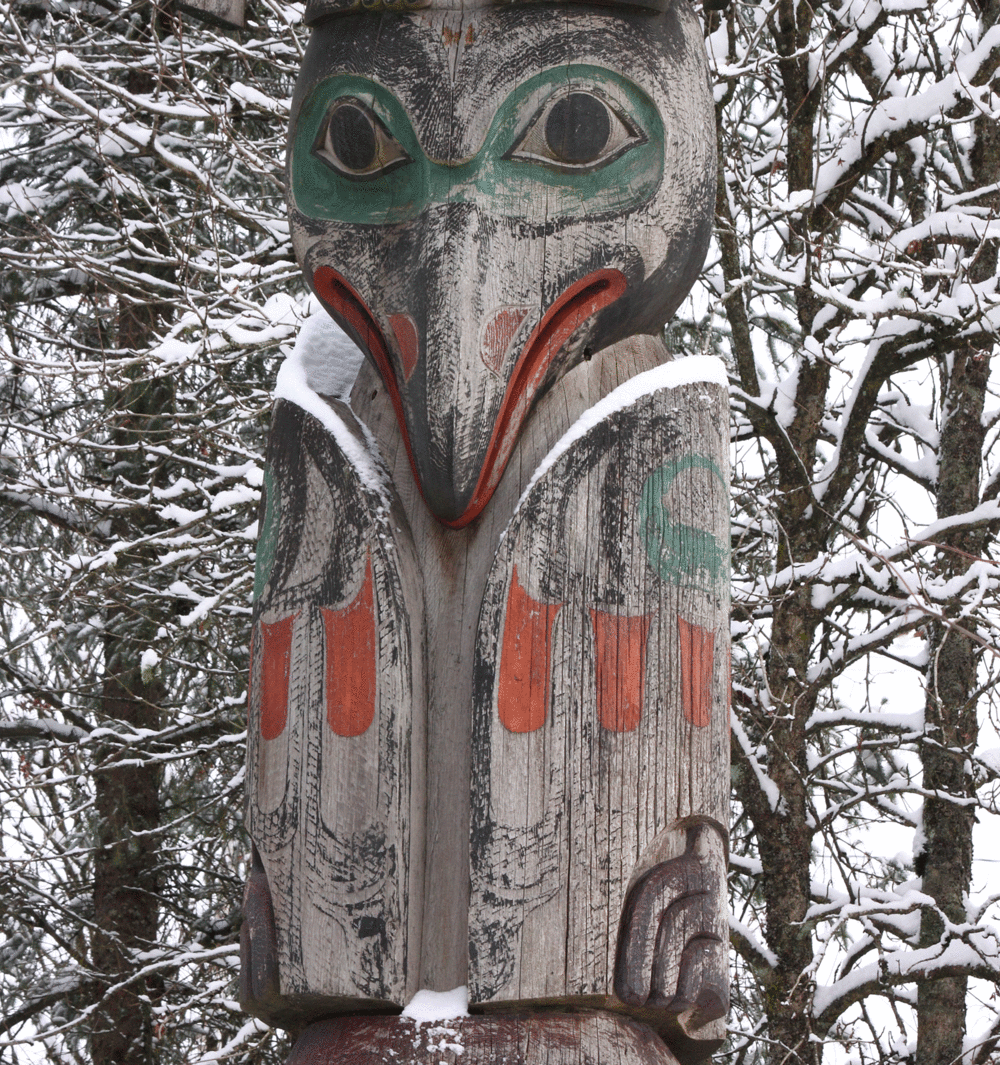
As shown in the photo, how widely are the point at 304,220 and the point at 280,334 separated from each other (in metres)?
2.98

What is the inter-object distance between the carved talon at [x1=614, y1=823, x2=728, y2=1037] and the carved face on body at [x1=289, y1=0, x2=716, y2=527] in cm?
82

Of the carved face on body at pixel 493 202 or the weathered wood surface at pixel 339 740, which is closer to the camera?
the weathered wood surface at pixel 339 740

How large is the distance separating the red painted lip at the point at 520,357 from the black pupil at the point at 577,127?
0.25m

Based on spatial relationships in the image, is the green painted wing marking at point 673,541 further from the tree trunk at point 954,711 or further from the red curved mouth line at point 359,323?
the tree trunk at point 954,711

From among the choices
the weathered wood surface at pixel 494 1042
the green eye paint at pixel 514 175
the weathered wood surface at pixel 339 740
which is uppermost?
the green eye paint at pixel 514 175

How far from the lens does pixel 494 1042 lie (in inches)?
95.3

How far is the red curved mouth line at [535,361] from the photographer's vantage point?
2746mm

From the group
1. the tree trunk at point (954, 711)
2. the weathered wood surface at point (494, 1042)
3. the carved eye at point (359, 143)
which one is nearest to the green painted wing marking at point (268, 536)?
the carved eye at point (359, 143)

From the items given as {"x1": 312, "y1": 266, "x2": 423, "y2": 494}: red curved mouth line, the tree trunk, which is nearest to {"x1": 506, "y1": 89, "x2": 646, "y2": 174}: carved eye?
{"x1": 312, "y1": 266, "x2": 423, "y2": 494}: red curved mouth line

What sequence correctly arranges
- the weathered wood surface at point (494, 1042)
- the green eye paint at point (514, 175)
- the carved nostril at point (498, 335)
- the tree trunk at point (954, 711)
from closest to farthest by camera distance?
the weathered wood surface at point (494, 1042)
the carved nostril at point (498, 335)
the green eye paint at point (514, 175)
the tree trunk at point (954, 711)

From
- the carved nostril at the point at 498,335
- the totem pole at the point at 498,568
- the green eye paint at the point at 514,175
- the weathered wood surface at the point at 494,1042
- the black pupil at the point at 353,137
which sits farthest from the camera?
the black pupil at the point at 353,137

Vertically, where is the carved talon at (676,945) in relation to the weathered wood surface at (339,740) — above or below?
below

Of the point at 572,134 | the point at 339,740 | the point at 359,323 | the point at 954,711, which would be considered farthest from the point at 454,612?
the point at 954,711

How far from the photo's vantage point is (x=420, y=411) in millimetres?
2695
